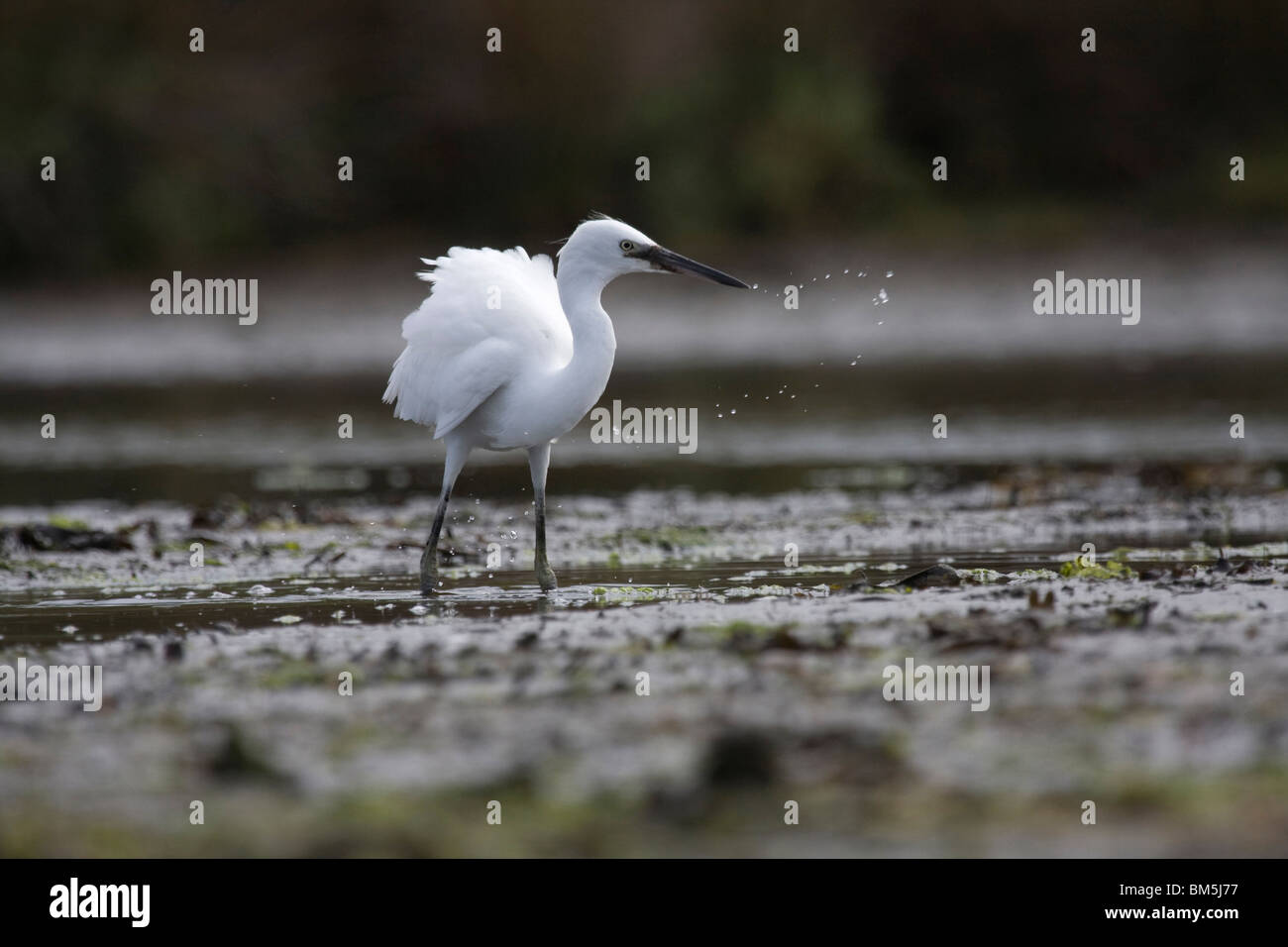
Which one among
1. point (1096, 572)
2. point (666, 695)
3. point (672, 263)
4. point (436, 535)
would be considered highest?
point (672, 263)

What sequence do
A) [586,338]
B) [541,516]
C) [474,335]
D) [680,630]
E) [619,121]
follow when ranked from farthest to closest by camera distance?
[619,121] < [541,516] < [474,335] < [586,338] < [680,630]

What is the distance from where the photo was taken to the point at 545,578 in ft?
33.1

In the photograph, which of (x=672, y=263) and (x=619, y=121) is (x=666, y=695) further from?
(x=619, y=121)

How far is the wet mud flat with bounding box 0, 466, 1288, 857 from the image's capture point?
204 inches

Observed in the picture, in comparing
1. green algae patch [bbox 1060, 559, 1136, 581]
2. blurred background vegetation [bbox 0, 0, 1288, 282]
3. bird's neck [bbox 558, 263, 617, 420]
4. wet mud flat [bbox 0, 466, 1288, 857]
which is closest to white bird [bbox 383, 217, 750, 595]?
bird's neck [bbox 558, 263, 617, 420]

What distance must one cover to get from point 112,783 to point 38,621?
3684 mm

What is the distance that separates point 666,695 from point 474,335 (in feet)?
12.9

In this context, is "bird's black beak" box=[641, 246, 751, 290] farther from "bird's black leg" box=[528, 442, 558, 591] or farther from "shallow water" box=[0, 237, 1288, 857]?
"shallow water" box=[0, 237, 1288, 857]

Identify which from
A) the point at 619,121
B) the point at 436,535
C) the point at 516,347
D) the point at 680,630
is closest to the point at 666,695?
the point at 680,630

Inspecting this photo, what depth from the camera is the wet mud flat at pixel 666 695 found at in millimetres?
5172

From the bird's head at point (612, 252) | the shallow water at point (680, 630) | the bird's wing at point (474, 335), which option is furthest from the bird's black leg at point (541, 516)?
the bird's head at point (612, 252)

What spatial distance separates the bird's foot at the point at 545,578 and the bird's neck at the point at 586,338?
0.90 meters

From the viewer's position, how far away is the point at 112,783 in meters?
5.80
